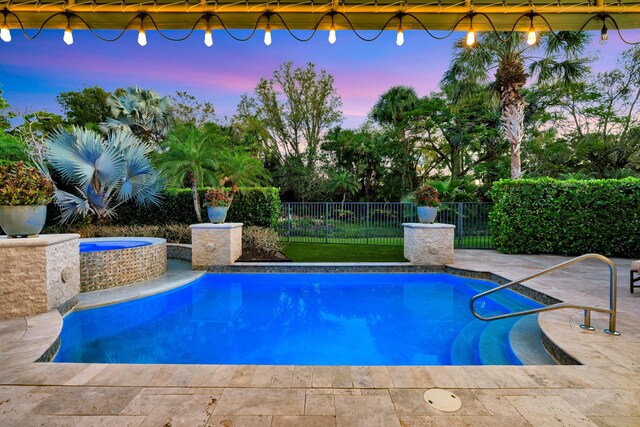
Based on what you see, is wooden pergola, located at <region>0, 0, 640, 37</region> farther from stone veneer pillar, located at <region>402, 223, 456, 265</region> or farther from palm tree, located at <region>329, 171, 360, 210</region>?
palm tree, located at <region>329, 171, 360, 210</region>

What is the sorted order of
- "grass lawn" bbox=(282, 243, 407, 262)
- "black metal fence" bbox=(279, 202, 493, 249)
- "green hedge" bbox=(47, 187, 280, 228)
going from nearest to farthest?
"grass lawn" bbox=(282, 243, 407, 262)
"green hedge" bbox=(47, 187, 280, 228)
"black metal fence" bbox=(279, 202, 493, 249)

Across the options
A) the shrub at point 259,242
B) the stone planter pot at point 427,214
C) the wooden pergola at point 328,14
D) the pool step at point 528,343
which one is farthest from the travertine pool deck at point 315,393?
the shrub at point 259,242

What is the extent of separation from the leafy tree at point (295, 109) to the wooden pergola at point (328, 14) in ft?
55.9

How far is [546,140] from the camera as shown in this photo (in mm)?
16719

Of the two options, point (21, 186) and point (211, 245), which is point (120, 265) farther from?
point (21, 186)

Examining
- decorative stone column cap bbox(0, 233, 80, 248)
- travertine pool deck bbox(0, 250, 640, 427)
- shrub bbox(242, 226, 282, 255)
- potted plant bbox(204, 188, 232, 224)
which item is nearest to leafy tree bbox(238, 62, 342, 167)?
shrub bbox(242, 226, 282, 255)

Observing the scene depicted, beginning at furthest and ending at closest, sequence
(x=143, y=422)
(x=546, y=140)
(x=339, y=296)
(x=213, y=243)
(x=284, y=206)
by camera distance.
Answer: (x=546, y=140) < (x=284, y=206) < (x=213, y=243) < (x=339, y=296) < (x=143, y=422)

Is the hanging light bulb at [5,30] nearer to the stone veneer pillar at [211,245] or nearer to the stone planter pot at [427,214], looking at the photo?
the stone veneer pillar at [211,245]

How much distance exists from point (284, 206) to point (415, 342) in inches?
324

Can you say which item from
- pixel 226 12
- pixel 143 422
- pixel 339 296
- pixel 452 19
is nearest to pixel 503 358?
pixel 339 296

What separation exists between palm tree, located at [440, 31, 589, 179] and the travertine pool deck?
1007 centimetres

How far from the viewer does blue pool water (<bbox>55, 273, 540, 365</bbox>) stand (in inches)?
145

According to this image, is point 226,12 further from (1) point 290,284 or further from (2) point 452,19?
(1) point 290,284

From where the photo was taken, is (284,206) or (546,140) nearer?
(284,206)
